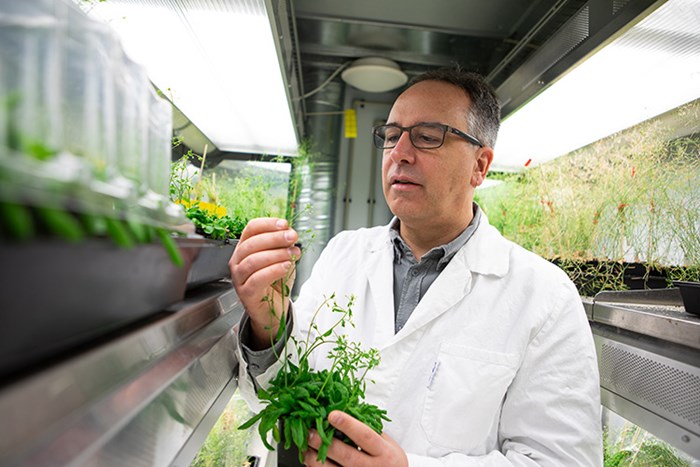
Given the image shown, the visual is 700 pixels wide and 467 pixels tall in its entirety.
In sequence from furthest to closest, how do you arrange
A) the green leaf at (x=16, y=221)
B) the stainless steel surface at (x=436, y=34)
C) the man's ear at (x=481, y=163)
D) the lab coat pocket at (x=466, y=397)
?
1. the stainless steel surface at (x=436, y=34)
2. the man's ear at (x=481, y=163)
3. the lab coat pocket at (x=466, y=397)
4. the green leaf at (x=16, y=221)

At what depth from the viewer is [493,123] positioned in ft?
4.97

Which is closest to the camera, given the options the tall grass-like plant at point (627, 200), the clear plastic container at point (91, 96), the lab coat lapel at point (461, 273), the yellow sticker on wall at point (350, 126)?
the clear plastic container at point (91, 96)

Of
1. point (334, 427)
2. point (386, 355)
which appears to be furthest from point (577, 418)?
point (334, 427)

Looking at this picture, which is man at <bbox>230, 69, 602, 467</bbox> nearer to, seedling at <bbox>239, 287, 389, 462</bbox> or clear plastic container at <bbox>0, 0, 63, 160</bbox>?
seedling at <bbox>239, 287, 389, 462</bbox>

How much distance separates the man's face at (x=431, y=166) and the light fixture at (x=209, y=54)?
1.90 ft

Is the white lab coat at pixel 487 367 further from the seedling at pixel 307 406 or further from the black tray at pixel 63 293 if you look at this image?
the black tray at pixel 63 293

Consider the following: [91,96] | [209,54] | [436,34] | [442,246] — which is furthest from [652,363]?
[436,34]

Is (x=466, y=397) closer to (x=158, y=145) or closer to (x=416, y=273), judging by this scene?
(x=416, y=273)

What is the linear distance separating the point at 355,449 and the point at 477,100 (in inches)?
46.6

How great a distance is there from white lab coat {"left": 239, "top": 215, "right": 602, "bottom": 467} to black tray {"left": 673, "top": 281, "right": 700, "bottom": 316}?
0.88 ft

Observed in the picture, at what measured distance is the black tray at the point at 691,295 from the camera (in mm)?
1098

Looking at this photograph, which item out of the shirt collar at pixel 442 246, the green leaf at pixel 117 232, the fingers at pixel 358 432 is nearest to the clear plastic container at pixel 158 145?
the green leaf at pixel 117 232

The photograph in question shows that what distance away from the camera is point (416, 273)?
143cm

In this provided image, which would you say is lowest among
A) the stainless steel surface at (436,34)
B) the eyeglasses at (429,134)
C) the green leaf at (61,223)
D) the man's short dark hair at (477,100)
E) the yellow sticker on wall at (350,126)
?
the green leaf at (61,223)
